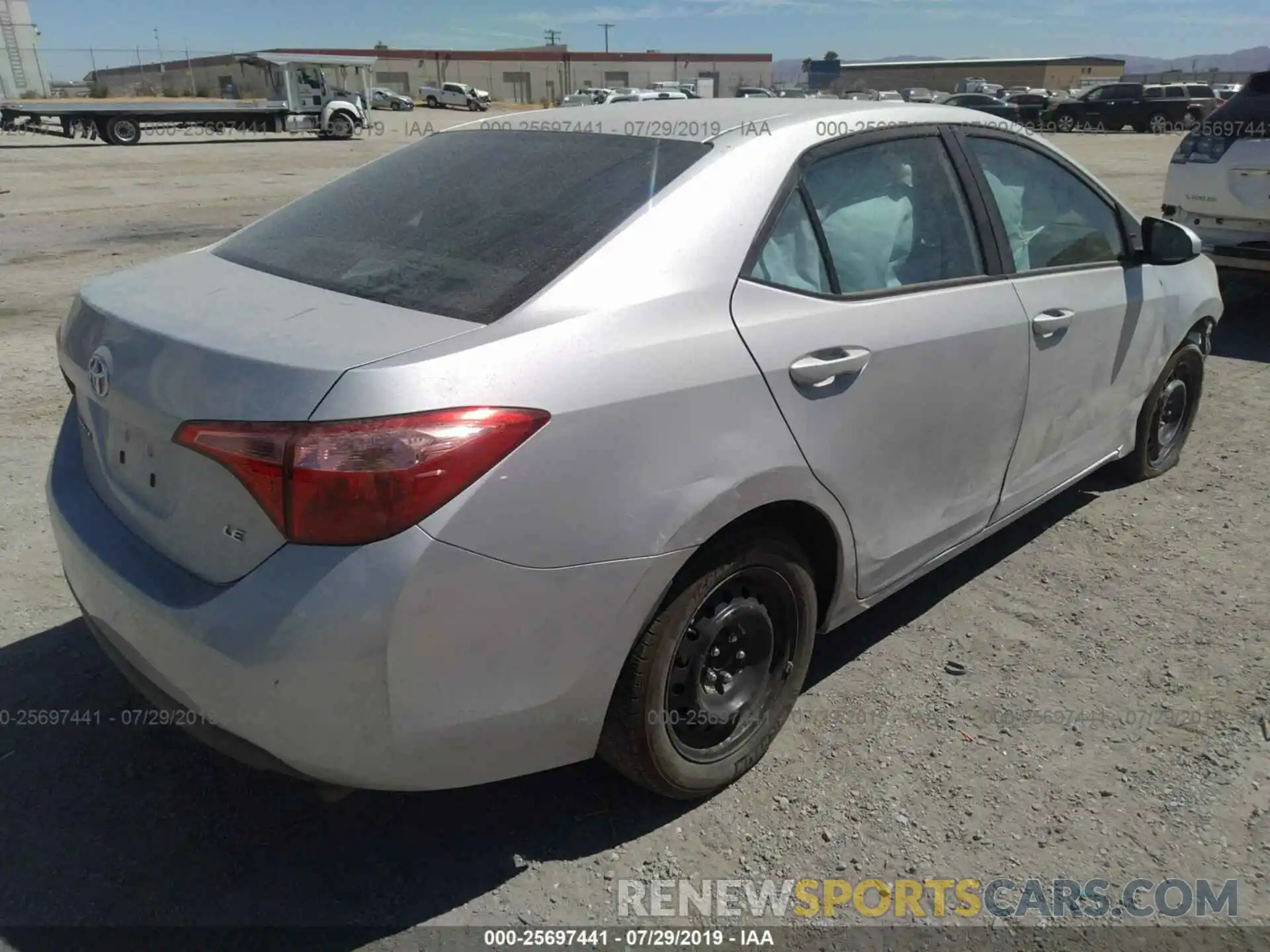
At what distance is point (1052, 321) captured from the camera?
3213mm

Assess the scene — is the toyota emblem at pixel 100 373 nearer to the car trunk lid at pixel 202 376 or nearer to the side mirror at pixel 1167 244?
the car trunk lid at pixel 202 376

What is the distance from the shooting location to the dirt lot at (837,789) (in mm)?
2271

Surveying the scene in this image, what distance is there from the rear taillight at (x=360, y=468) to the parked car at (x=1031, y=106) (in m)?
40.3

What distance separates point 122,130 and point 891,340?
3217 cm

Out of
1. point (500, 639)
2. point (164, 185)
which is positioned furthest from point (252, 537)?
point (164, 185)

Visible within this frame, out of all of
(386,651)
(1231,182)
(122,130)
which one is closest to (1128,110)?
(122,130)

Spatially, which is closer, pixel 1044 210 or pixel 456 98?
pixel 1044 210

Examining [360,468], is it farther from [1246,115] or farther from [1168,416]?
[1246,115]

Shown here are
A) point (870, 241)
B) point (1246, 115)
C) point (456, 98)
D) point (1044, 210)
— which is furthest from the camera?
point (456, 98)

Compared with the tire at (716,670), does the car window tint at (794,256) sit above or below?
above

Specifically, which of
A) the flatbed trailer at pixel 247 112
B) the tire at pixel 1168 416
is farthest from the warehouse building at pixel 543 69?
the tire at pixel 1168 416

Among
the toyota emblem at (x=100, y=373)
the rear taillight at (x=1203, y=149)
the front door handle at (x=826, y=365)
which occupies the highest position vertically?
the rear taillight at (x=1203, y=149)

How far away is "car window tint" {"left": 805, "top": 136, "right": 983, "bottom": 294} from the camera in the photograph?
8.67 feet

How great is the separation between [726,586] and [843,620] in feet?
1.96
